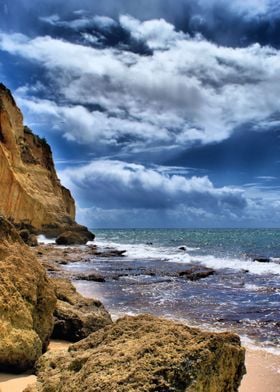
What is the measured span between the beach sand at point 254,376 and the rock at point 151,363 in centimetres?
47

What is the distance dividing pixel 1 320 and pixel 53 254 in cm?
2631

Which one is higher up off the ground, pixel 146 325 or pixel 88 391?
pixel 146 325

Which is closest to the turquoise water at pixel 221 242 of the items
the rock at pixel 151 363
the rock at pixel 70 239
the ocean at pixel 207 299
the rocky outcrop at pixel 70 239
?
the rocky outcrop at pixel 70 239

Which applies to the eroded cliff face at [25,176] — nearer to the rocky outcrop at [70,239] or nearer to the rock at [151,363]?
the rocky outcrop at [70,239]

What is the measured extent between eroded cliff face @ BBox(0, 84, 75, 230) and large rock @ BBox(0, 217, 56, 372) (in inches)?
1304

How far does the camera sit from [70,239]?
4962cm

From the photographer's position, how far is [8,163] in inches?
1686

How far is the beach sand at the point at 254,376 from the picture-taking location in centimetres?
524

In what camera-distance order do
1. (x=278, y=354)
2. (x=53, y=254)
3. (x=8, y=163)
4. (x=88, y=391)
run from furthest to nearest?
(x=8, y=163)
(x=53, y=254)
(x=278, y=354)
(x=88, y=391)

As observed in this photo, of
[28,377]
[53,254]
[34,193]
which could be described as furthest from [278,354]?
[34,193]

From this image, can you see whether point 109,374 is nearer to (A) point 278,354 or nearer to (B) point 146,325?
(B) point 146,325

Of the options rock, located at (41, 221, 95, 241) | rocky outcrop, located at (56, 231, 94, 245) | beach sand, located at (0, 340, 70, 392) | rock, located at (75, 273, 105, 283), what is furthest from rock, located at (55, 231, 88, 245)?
beach sand, located at (0, 340, 70, 392)

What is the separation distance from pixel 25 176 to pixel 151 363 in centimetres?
4771

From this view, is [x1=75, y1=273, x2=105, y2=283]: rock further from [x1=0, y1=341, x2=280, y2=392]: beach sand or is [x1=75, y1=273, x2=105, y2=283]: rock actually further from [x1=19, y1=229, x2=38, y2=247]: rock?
[x1=19, y1=229, x2=38, y2=247]: rock
